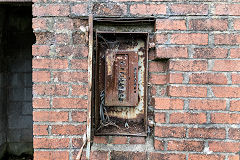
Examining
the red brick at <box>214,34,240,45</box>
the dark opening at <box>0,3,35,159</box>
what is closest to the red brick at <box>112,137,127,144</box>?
the red brick at <box>214,34,240,45</box>

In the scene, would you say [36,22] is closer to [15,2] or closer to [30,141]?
[15,2]

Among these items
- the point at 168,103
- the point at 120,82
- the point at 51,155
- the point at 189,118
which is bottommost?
the point at 51,155

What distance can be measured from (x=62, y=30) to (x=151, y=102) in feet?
2.73

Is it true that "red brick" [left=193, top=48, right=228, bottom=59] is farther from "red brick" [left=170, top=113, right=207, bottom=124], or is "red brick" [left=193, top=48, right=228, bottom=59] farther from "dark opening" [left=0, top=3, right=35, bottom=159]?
"dark opening" [left=0, top=3, right=35, bottom=159]

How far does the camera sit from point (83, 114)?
4.43ft

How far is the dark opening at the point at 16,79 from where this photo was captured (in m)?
2.79

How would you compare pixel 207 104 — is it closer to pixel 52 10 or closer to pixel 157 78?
pixel 157 78

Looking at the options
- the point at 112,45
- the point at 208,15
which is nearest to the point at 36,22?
the point at 112,45

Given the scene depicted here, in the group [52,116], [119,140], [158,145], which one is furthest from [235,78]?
[52,116]

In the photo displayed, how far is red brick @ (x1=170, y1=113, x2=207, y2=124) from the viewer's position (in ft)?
4.34

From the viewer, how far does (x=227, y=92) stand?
131cm

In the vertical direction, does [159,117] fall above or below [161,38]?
below

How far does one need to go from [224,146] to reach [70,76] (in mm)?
1190

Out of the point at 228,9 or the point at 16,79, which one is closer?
the point at 228,9
